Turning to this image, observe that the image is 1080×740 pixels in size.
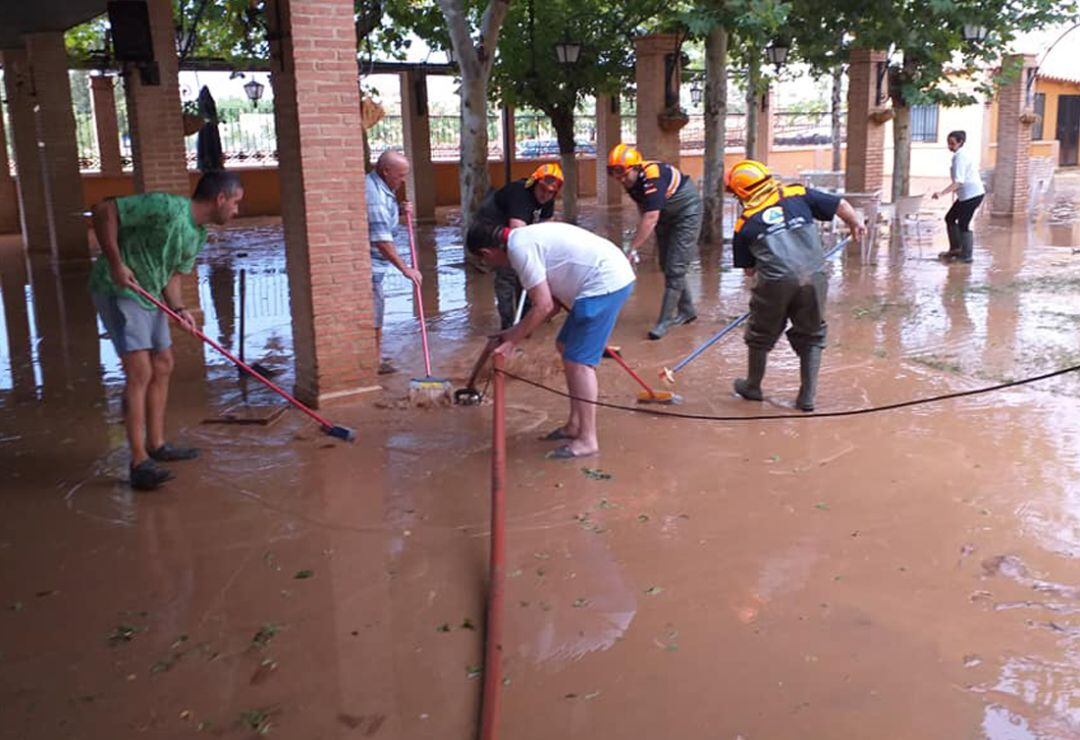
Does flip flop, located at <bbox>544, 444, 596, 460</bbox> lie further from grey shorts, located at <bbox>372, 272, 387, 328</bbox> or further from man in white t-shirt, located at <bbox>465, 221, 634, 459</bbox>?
grey shorts, located at <bbox>372, 272, 387, 328</bbox>

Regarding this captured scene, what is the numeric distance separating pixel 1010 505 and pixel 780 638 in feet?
5.80

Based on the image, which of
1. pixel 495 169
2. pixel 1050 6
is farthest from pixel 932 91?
pixel 495 169

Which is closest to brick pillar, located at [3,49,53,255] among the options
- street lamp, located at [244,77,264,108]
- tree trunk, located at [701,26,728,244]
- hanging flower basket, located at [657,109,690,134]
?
street lamp, located at [244,77,264,108]

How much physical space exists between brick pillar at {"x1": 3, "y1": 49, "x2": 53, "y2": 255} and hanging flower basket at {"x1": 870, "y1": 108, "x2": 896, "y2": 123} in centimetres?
1228

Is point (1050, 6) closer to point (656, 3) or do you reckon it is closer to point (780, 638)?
point (656, 3)

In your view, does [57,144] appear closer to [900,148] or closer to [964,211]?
[964,211]

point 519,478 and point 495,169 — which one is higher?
point 495,169

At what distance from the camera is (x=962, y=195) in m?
12.2

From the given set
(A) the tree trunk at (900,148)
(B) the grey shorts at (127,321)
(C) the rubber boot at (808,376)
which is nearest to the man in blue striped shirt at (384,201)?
(B) the grey shorts at (127,321)

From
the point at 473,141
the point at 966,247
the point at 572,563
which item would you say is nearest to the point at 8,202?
the point at 473,141

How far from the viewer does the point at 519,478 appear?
518 cm

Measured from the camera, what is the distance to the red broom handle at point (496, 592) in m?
2.99

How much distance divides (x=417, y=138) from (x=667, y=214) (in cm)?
1203

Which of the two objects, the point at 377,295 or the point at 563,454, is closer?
the point at 563,454
